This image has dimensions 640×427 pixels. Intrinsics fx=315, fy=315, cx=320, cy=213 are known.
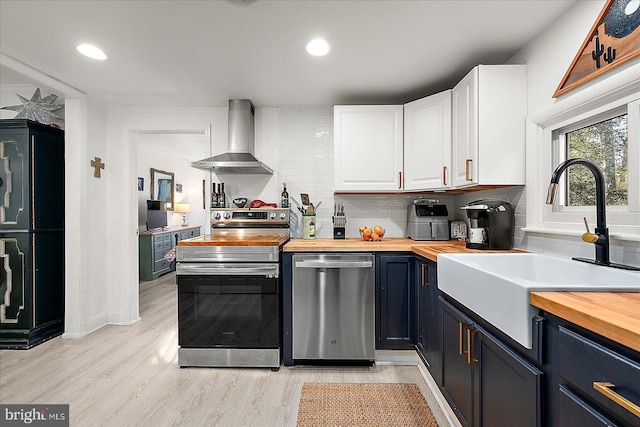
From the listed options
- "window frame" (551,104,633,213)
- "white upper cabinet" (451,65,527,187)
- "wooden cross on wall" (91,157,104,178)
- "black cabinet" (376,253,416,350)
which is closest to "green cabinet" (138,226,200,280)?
"wooden cross on wall" (91,157,104,178)

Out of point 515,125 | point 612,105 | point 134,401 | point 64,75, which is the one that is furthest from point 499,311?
point 64,75

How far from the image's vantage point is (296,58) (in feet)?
7.47

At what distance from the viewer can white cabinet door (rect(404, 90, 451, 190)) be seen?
2.54 meters

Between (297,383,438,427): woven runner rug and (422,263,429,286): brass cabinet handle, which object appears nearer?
(297,383,438,427): woven runner rug

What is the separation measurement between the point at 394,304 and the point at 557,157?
1456 mm

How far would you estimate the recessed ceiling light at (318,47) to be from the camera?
2062mm

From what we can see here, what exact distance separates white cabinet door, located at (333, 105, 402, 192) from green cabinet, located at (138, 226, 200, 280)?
379 cm

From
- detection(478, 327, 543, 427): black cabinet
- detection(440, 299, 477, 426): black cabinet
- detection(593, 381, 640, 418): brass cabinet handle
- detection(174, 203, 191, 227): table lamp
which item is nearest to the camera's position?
detection(593, 381, 640, 418): brass cabinet handle

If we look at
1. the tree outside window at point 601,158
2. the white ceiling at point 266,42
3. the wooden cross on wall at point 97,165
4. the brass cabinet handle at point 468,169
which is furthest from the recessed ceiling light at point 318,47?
the wooden cross on wall at point 97,165

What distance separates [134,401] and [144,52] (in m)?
2.34

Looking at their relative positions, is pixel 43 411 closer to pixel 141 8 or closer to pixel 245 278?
pixel 245 278

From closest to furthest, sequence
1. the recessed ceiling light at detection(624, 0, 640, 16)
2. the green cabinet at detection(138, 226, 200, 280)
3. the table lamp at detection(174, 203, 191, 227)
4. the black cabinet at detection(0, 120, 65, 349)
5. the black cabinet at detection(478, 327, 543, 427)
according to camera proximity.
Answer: the black cabinet at detection(478, 327, 543, 427) → the recessed ceiling light at detection(624, 0, 640, 16) → the black cabinet at detection(0, 120, 65, 349) → the green cabinet at detection(138, 226, 200, 280) → the table lamp at detection(174, 203, 191, 227)

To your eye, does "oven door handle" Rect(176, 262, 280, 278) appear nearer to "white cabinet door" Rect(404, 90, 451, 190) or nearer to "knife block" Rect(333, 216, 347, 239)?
"knife block" Rect(333, 216, 347, 239)

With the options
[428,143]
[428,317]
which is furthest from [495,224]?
[428,143]
